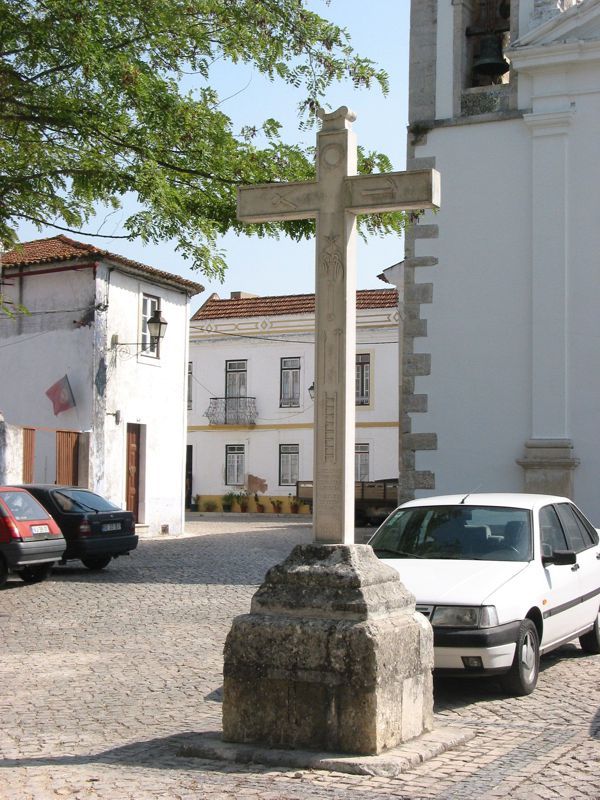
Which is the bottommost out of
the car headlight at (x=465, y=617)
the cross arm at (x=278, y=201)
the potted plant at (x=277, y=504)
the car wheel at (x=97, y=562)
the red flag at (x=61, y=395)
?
the potted plant at (x=277, y=504)

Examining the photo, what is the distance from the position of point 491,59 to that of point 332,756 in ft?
43.8

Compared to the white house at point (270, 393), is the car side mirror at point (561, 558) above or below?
below

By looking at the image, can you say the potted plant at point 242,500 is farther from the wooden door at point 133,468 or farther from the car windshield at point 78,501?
the car windshield at point 78,501

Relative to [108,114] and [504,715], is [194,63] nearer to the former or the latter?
[108,114]

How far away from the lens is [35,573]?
16.1m

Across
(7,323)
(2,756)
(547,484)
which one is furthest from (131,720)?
(7,323)

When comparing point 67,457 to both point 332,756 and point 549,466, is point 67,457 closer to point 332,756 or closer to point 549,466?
point 549,466

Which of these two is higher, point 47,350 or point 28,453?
point 47,350

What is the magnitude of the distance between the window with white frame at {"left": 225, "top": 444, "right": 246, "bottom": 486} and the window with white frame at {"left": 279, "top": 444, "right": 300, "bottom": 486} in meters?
1.70

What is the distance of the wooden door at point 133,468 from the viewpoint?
89.5 ft

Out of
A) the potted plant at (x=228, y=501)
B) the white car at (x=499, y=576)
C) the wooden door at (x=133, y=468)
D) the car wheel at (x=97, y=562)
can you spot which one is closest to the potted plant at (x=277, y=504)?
the potted plant at (x=228, y=501)

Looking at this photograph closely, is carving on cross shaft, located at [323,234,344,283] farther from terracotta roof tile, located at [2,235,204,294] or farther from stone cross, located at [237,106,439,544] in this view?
terracotta roof tile, located at [2,235,204,294]

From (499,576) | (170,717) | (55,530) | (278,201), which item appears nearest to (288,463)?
(55,530)

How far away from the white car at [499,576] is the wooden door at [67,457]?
15.5 m
